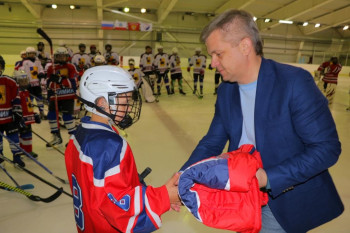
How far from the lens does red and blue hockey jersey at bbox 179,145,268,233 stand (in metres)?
0.94

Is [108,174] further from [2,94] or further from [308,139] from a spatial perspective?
[2,94]

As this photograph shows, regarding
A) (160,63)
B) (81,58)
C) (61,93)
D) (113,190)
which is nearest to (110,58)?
(81,58)

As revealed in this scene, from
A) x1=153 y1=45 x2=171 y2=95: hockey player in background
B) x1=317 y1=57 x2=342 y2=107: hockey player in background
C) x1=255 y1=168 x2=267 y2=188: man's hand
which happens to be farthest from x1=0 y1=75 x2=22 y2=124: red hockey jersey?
x1=317 y1=57 x2=342 y2=107: hockey player in background

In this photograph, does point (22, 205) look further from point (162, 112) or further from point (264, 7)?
point (264, 7)

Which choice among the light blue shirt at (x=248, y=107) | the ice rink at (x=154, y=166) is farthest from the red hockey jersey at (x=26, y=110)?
the light blue shirt at (x=248, y=107)

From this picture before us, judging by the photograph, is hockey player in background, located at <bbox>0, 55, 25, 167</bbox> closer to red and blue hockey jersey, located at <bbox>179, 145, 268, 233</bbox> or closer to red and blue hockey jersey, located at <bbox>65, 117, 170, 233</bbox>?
red and blue hockey jersey, located at <bbox>65, 117, 170, 233</bbox>

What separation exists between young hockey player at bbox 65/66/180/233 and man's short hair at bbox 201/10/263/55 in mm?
536

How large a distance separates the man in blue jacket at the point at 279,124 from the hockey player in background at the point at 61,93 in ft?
12.8

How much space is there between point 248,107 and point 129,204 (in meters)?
0.72

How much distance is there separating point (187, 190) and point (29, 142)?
3.55 metres

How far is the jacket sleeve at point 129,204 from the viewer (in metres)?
1.05

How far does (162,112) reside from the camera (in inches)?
279

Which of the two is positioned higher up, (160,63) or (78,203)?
(160,63)

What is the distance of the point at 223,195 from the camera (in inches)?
40.2
